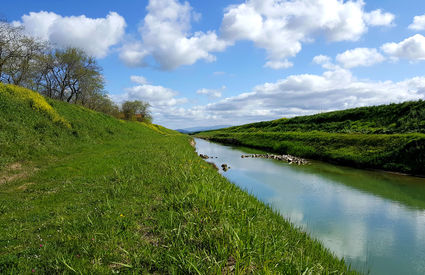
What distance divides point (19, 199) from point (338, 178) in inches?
618

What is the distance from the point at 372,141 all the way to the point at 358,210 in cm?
1345

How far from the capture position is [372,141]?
19.5 meters

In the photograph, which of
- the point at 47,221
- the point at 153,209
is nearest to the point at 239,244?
the point at 153,209

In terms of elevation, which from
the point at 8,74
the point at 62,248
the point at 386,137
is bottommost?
the point at 62,248

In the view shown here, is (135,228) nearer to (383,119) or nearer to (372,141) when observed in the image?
(372,141)

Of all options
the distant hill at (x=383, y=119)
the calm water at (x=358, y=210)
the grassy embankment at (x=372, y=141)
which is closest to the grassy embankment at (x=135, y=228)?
the calm water at (x=358, y=210)

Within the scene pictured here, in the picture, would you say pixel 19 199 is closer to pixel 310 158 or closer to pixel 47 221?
pixel 47 221

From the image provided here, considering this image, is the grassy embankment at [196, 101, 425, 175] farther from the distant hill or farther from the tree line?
the tree line

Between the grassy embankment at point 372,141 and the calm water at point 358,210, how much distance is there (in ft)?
6.52

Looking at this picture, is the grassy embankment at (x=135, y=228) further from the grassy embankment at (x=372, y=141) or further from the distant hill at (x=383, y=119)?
the distant hill at (x=383, y=119)

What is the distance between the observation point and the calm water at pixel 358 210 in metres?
5.95

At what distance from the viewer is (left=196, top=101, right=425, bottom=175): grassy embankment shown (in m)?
15.9

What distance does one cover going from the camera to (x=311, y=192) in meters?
11.3

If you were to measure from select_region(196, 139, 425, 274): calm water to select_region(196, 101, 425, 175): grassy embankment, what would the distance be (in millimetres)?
1988
